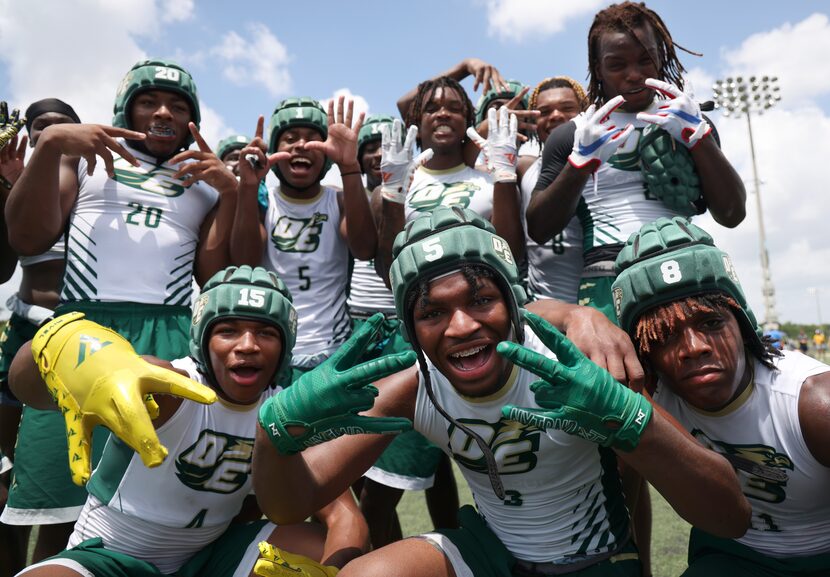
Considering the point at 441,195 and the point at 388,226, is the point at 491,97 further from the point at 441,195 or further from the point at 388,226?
the point at 388,226

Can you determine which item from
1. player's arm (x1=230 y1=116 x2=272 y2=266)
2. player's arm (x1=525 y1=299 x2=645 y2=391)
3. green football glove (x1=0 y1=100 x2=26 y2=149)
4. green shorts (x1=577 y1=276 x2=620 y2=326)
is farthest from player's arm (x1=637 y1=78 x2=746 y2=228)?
green football glove (x1=0 y1=100 x2=26 y2=149)

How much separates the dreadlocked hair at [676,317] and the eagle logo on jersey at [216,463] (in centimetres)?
156

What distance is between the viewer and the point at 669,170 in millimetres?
2988

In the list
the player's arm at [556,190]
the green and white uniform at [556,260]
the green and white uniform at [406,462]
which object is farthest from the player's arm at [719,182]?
the green and white uniform at [406,462]

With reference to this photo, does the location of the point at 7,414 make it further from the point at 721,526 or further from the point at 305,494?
the point at 721,526

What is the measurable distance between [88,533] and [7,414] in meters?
1.80

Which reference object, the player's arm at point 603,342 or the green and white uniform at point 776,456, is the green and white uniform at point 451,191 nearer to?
the player's arm at point 603,342

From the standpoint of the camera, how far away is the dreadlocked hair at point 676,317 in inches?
87.7

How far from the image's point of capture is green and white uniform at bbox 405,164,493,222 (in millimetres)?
3643

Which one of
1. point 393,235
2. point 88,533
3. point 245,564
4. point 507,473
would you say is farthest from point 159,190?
point 507,473

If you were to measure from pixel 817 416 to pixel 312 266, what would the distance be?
8.61ft

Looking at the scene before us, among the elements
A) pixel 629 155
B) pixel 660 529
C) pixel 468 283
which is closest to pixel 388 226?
pixel 629 155

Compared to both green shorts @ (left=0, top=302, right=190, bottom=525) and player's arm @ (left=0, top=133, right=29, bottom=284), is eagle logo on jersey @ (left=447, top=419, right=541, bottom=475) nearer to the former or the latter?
green shorts @ (left=0, top=302, right=190, bottom=525)

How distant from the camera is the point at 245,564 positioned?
2.60 m
